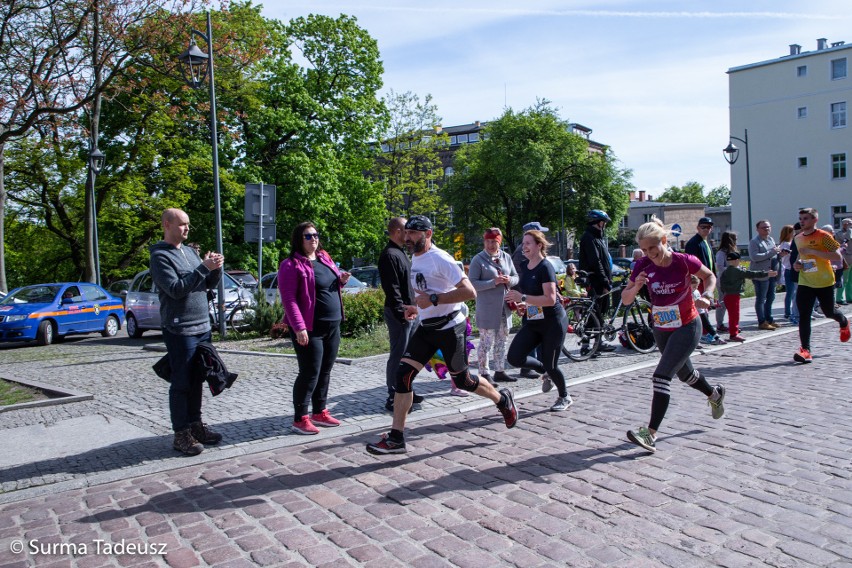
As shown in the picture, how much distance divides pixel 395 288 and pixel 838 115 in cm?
5993

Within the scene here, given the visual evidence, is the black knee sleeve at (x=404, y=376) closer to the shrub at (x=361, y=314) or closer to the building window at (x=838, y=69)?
the shrub at (x=361, y=314)

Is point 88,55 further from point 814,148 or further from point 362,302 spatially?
point 814,148

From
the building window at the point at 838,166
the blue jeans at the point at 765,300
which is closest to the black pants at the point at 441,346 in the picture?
the blue jeans at the point at 765,300

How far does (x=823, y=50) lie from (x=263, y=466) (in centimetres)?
6440

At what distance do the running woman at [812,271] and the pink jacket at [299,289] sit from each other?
6.53 meters

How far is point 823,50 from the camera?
186ft

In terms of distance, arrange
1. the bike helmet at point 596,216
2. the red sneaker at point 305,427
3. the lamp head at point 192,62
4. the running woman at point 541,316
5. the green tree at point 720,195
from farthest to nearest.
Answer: the green tree at point 720,195
the lamp head at point 192,62
the bike helmet at point 596,216
the running woman at point 541,316
the red sneaker at point 305,427

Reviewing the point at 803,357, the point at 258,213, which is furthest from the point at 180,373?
the point at 258,213

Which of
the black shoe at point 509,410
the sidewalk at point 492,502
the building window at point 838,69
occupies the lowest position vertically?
the sidewalk at point 492,502

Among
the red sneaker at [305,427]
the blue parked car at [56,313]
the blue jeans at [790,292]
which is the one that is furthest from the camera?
the blue parked car at [56,313]

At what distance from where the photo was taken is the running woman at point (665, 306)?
5.33 m

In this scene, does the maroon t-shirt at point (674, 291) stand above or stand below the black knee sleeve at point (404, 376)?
above

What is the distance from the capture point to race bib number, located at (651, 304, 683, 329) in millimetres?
Answer: 5367

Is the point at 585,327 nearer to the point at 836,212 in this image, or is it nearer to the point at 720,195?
the point at 836,212
